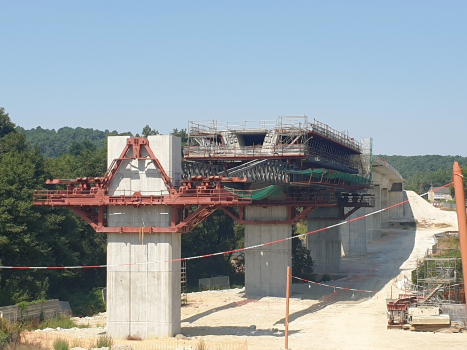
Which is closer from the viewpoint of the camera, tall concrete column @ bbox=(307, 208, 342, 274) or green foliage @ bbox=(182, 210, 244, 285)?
green foliage @ bbox=(182, 210, 244, 285)

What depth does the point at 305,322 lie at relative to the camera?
177 ft

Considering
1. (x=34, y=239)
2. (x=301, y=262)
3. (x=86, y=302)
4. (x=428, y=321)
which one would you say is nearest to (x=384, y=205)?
(x=301, y=262)

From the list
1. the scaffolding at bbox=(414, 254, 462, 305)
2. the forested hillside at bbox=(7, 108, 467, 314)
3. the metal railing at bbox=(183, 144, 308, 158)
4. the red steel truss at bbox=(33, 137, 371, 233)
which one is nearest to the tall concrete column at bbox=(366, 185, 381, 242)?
the forested hillside at bbox=(7, 108, 467, 314)

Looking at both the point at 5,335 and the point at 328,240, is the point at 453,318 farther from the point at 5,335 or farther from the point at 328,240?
the point at 328,240

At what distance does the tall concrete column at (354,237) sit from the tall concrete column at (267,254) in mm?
45004

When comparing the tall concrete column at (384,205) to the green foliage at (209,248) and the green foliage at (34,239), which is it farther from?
the green foliage at (34,239)

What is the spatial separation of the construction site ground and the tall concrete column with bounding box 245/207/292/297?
1.64m

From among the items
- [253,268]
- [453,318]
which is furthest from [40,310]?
[453,318]

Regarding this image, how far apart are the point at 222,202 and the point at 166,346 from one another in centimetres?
923

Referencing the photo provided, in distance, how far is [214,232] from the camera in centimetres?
8569

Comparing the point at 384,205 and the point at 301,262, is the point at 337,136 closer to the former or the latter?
the point at 301,262

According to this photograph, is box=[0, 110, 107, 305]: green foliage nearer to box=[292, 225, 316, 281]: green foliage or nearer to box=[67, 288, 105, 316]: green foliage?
box=[67, 288, 105, 316]: green foliage

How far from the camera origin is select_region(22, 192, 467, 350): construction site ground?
44.3 metres

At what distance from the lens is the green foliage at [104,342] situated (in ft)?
138
